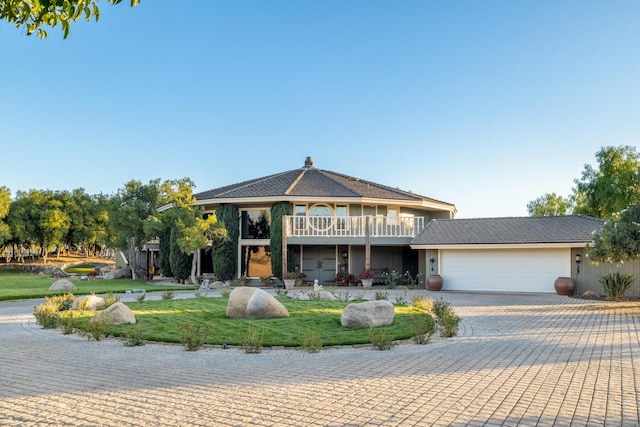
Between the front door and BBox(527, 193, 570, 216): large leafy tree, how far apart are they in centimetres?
3724

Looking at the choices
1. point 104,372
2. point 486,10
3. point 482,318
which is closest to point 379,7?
point 486,10

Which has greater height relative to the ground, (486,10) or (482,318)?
(486,10)

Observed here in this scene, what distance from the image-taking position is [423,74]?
64.9ft

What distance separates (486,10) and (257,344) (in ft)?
44.9

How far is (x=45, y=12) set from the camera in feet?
13.3

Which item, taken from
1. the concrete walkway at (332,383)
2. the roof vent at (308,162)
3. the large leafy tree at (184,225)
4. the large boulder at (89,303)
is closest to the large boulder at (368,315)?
the concrete walkway at (332,383)

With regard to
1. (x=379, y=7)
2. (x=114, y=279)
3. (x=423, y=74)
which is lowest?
(x=114, y=279)

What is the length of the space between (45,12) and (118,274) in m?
31.0

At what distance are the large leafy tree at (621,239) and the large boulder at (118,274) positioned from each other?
2827 centimetres

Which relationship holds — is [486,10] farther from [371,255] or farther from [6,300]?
[6,300]

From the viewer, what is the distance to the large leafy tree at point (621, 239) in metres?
14.9

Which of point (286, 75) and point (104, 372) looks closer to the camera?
point (104, 372)

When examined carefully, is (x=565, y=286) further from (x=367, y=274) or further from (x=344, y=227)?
(x=344, y=227)

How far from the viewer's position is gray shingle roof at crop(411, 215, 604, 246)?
2138 centimetres
